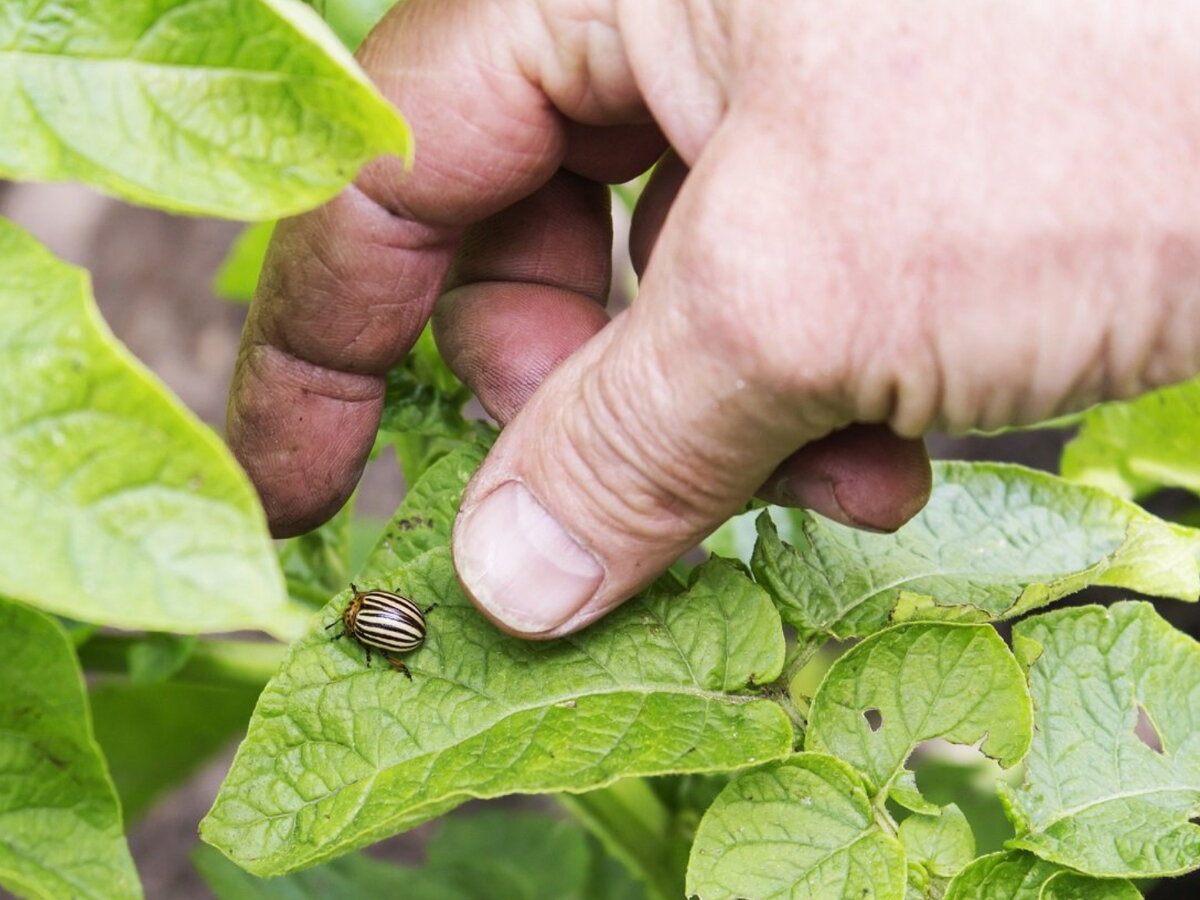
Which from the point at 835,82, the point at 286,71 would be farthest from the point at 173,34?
the point at 835,82

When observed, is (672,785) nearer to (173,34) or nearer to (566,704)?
(566,704)

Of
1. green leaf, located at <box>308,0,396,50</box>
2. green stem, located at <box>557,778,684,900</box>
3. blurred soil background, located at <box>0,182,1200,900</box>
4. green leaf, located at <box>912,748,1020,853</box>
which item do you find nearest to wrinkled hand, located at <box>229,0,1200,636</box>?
green leaf, located at <box>308,0,396,50</box>

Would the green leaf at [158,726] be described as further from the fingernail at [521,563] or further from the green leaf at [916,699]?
the green leaf at [916,699]

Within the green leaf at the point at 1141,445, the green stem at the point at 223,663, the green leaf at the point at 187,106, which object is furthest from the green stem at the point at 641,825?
the green leaf at the point at 187,106

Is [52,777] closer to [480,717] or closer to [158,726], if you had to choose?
[480,717]

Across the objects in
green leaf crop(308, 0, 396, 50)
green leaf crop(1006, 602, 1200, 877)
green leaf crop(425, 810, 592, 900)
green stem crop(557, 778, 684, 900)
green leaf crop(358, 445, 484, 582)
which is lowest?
green leaf crop(425, 810, 592, 900)

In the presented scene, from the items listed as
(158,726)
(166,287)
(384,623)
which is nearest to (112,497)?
(384,623)

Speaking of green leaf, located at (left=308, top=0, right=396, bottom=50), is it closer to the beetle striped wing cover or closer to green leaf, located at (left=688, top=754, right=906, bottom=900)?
the beetle striped wing cover
